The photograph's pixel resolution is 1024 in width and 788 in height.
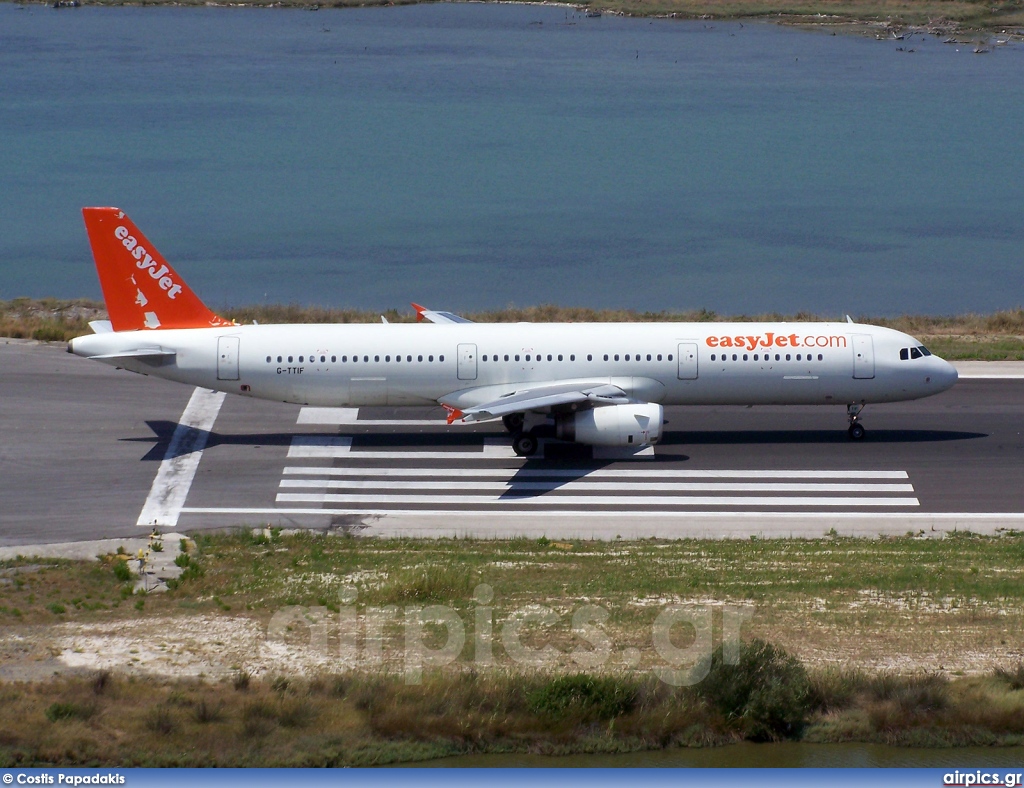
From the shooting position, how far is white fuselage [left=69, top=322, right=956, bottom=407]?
132 feet

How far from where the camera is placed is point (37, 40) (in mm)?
154125

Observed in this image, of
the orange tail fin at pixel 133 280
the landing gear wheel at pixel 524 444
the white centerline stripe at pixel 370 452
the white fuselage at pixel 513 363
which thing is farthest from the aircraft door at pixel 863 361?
the orange tail fin at pixel 133 280

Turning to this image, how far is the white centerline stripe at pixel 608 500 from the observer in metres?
35.8

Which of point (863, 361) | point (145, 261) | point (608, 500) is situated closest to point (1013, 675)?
point (608, 500)

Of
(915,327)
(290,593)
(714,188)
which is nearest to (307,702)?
(290,593)

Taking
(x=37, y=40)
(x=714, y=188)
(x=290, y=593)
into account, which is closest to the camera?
(x=290, y=593)

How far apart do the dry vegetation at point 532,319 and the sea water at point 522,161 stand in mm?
13715

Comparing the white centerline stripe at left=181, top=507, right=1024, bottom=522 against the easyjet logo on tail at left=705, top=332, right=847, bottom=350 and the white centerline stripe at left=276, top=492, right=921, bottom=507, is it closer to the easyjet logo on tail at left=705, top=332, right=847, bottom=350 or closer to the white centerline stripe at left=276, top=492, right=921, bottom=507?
the white centerline stripe at left=276, top=492, right=921, bottom=507

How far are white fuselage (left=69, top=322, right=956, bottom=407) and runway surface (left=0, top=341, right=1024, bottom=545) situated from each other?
1.69 meters

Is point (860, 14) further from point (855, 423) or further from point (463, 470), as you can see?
point (463, 470)

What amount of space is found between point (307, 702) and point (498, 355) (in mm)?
19640

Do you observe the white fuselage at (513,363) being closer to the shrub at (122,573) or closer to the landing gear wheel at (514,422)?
the landing gear wheel at (514,422)

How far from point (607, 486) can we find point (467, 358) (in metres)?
6.37

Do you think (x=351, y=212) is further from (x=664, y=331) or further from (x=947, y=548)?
(x=947, y=548)
